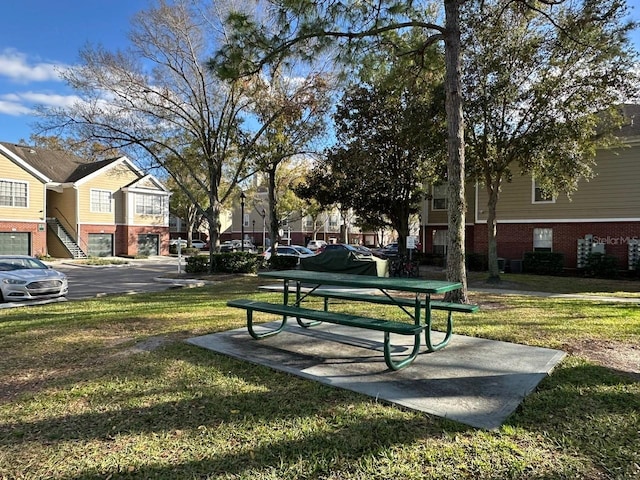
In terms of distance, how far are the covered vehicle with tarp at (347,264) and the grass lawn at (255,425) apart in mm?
8737

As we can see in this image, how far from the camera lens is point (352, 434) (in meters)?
3.25

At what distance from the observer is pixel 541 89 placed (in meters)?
13.8

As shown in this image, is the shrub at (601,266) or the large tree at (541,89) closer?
the large tree at (541,89)

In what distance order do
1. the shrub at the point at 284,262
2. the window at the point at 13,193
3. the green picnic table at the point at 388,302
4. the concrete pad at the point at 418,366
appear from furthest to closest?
the window at the point at 13,193, the shrub at the point at 284,262, the green picnic table at the point at 388,302, the concrete pad at the point at 418,366

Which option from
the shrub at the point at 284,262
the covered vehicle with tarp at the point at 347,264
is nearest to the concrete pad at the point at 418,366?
the covered vehicle with tarp at the point at 347,264

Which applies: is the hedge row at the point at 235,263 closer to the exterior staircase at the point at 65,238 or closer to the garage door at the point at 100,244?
the exterior staircase at the point at 65,238

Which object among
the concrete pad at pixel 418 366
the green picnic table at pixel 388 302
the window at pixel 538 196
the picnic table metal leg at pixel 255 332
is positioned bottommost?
the concrete pad at pixel 418 366

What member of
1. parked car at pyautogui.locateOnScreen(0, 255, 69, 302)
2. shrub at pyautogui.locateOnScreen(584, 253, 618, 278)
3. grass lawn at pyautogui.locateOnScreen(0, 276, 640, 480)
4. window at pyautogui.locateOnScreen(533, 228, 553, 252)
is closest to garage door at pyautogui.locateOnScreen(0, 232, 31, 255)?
parked car at pyautogui.locateOnScreen(0, 255, 69, 302)

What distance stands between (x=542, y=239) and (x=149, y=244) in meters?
32.1

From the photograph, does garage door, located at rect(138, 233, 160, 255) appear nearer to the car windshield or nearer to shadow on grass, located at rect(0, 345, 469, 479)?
the car windshield

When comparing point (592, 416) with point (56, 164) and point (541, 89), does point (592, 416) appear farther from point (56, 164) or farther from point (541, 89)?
point (56, 164)

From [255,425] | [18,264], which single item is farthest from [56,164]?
[255,425]

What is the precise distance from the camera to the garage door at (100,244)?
3384 cm

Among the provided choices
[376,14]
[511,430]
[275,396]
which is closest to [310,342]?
[275,396]
